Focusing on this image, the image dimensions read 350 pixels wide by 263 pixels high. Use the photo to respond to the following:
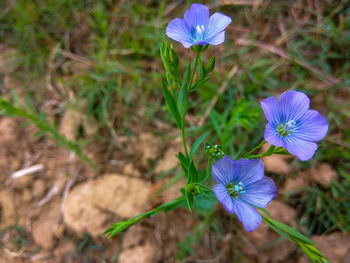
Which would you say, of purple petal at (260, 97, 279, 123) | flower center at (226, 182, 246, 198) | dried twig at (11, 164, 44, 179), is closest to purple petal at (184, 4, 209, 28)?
purple petal at (260, 97, 279, 123)

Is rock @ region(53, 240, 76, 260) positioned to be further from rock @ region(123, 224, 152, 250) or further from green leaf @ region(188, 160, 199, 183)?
green leaf @ region(188, 160, 199, 183)

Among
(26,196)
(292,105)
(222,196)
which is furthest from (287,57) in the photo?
(26,196)

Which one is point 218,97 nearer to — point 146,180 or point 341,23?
point 146,180

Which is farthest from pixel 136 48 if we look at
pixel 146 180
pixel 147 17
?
pixel 146 180

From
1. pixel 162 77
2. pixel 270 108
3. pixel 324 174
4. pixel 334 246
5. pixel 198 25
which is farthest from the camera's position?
pixel 162 77

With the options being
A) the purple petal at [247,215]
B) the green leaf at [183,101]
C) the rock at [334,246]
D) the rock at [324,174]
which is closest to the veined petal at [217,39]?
the green leaf at [183,101]

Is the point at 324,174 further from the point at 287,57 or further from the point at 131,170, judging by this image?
the point at 131,170

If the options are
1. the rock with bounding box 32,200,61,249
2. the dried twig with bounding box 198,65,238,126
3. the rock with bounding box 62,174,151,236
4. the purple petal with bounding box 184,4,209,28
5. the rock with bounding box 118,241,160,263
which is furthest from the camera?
the dried twig with bounding box 198,65,238,126

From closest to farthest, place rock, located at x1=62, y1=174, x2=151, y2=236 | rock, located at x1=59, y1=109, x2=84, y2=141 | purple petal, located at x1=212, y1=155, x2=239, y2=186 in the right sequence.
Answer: purple petal, located at x1=212, y1=155, x2=239, y2=186 < rock, located at x1=62, y1=174, x2=151, y2=236 < rock, located at x1=59, y1=109, x2=84, y2=141
